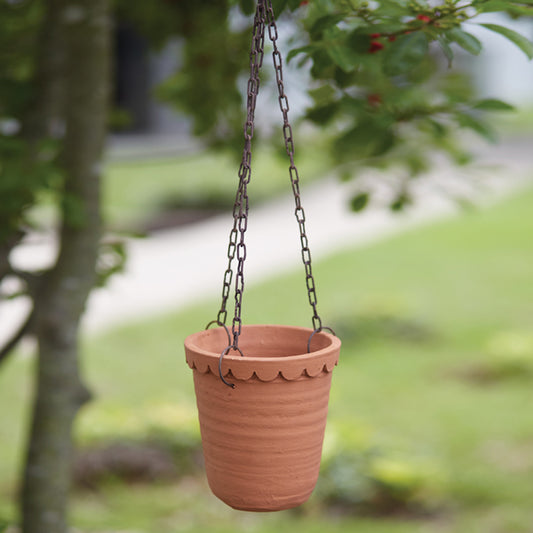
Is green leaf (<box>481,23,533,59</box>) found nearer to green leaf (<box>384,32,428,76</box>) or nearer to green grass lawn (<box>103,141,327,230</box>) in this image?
green leaf (<box>384,32,428,76</box>)

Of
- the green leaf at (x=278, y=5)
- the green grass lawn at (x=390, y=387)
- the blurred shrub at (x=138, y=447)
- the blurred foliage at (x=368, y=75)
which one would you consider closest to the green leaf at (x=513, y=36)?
the blurred foliage at (x=368, y=75)

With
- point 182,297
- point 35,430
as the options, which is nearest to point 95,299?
point 182,297

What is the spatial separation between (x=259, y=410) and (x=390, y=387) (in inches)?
204

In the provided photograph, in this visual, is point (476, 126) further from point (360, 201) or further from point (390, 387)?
point (390, 387)

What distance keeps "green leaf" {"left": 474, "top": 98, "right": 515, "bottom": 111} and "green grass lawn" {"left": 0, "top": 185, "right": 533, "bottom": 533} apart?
2919 millimetres

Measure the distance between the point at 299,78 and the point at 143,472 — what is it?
3.04 m

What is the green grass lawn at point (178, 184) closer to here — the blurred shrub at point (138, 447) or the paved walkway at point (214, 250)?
the paved walkway at point (214, 250)

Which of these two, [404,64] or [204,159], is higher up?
[404,64]

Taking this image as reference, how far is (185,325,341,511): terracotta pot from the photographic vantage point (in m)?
1.55

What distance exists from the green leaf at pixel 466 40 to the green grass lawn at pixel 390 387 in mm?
3336

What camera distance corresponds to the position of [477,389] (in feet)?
21.0

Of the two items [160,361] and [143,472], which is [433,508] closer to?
[143,472]

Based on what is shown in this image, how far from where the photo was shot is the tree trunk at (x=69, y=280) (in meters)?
2.77

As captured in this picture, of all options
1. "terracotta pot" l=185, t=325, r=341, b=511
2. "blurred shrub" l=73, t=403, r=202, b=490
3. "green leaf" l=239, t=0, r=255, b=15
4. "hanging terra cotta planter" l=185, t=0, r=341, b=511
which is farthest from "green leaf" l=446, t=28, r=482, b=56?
"blurred shrub" l=73, t=403, r=202, b=490
